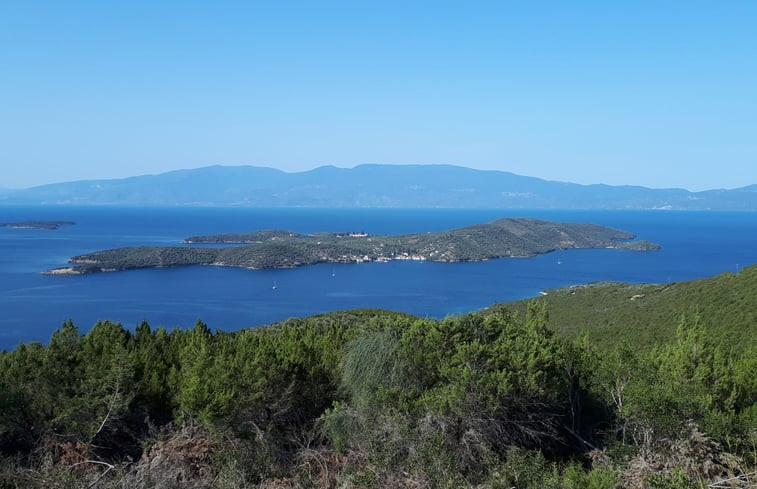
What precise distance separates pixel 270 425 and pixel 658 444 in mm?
6353

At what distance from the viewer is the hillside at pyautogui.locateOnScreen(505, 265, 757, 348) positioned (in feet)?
82.7

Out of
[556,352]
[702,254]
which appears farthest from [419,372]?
[702,254]

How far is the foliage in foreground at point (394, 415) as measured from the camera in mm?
8273

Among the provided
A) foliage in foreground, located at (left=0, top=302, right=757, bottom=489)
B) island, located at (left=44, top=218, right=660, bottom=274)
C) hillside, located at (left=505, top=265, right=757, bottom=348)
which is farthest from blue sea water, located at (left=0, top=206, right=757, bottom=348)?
foliage in foreground, located at (left=0, top=302, right=757, bottom=489)

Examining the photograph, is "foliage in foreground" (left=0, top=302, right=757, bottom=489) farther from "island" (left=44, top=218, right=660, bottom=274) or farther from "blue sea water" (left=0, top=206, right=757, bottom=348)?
"island" (left=44, top=218, right=660, bottom=274)

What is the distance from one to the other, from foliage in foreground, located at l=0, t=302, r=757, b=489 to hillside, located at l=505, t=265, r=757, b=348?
6.12m

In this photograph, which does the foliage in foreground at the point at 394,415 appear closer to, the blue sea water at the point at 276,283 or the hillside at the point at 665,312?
the hillside at the point at 665,312

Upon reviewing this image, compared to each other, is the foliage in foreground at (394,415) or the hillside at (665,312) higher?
the foliage in foreground at (394,415)

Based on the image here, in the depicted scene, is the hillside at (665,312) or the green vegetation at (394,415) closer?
the green vegetation at (394,415)

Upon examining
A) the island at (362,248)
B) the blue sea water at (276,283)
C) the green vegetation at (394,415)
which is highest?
the green vegetation at (394,415)

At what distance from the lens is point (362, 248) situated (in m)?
133

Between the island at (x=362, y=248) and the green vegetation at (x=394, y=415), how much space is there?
92798 mm

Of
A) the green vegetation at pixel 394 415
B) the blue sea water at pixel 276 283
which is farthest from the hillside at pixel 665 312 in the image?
the blue sea water at pixel 276 283

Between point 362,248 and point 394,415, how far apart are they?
407ft
